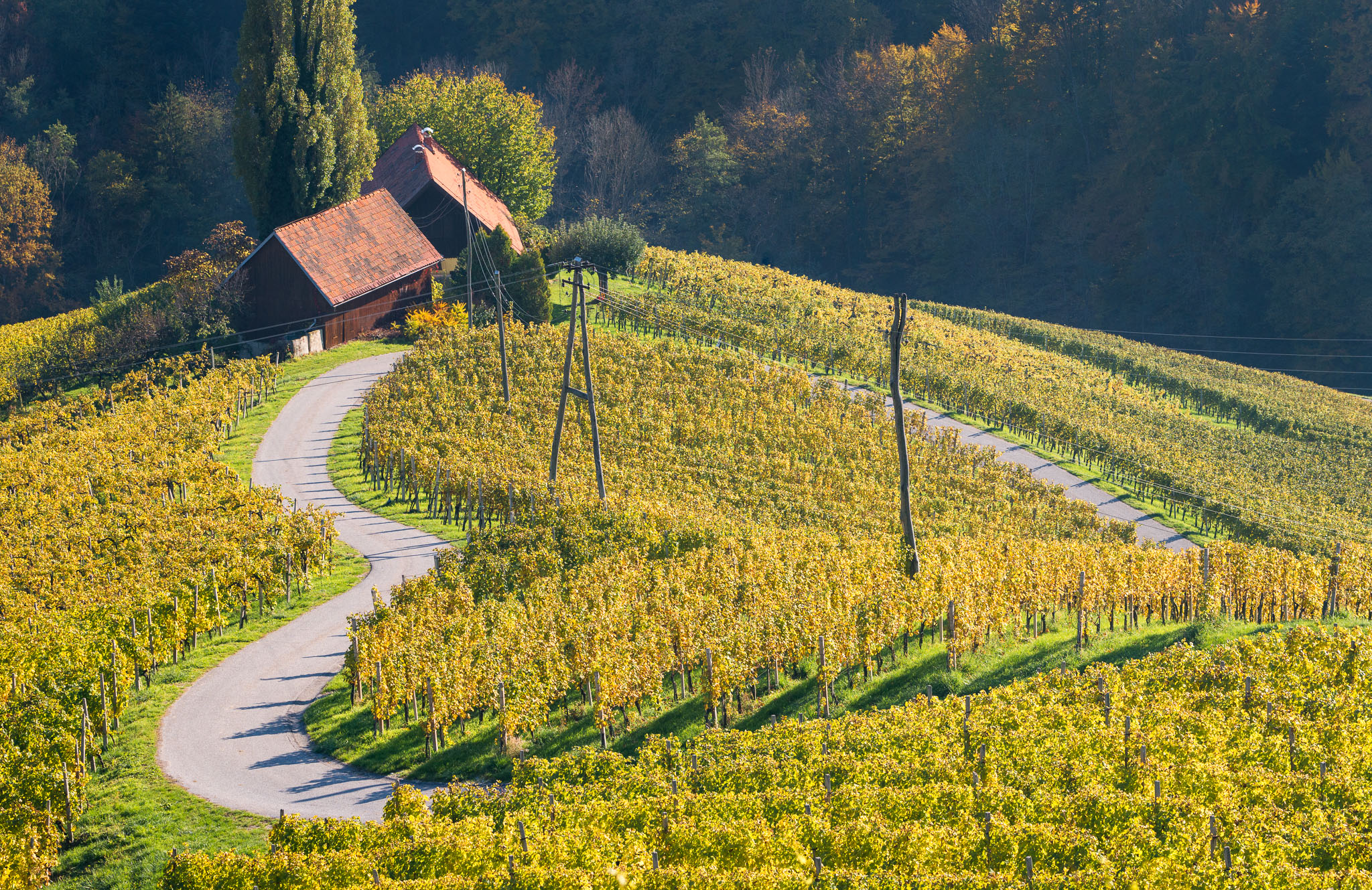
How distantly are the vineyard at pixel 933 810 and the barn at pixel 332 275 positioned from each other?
136ft

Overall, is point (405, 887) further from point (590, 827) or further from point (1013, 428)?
point (1013, 428)

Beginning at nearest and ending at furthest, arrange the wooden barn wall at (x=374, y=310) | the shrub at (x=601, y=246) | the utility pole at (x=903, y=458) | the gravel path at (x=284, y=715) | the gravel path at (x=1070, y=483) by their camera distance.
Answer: the gravel path at (x=284, y=715) < the utility pole at (x=903, y=458) < the gravel path at (x=1070, y=483) < the wooden barn wall at (x=374, y=310) < the shrub at (x=601, y=246)

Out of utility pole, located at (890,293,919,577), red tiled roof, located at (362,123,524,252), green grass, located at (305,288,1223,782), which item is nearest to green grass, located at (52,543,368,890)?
green grass, located at (305,288,1223,782)

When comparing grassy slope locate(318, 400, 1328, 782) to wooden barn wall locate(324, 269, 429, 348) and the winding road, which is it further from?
wooden barn wall locate(324, 269, 429, 348)

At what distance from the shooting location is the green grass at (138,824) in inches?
766

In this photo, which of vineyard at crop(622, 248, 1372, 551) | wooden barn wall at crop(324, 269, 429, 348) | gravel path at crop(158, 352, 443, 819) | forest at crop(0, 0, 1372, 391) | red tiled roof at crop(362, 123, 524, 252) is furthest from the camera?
forest at crop(0, 0, 1372, 391)

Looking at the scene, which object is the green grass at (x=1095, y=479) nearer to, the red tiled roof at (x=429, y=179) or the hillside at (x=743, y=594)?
the hillside at (x=743, y=594)

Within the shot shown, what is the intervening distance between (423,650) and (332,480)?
62.0ft

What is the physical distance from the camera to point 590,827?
17156 millimetres

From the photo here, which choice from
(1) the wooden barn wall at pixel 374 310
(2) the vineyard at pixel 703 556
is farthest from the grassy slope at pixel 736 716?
(1) the wooden barn wall at pixel 374 310

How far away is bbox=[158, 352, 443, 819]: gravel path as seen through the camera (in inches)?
839

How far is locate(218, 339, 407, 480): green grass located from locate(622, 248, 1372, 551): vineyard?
12410 millimetres

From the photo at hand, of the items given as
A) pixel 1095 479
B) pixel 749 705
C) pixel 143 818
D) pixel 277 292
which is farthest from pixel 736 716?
pixel 277 292

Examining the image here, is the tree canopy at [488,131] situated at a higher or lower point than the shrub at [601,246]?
higher
